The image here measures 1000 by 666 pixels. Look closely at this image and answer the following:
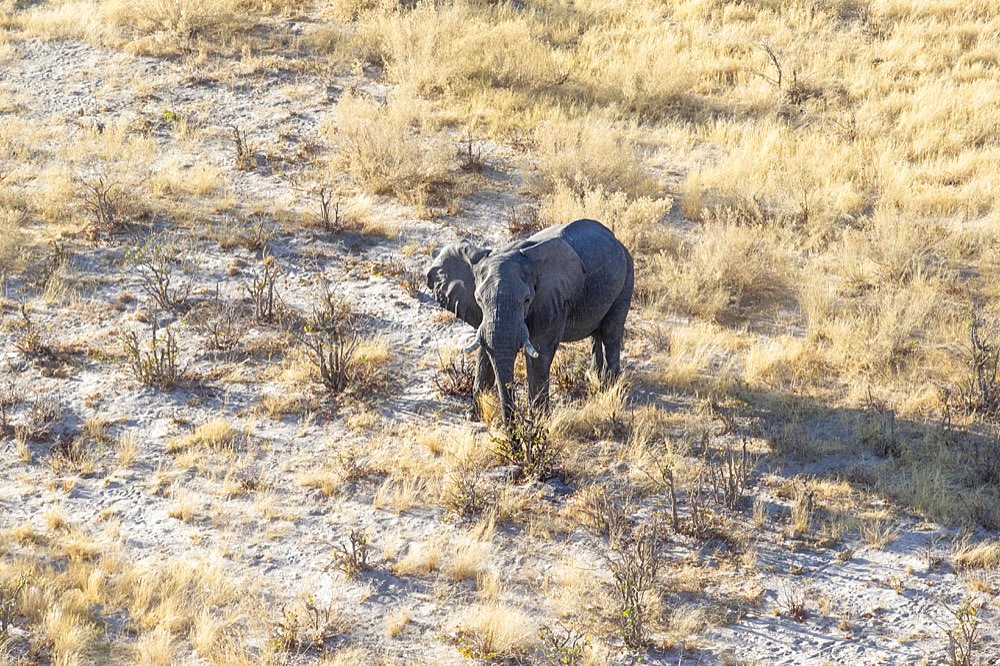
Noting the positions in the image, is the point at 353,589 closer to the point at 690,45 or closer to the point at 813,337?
the point at 813,337

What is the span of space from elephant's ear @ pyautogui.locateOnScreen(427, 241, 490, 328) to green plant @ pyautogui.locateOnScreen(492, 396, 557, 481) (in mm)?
997

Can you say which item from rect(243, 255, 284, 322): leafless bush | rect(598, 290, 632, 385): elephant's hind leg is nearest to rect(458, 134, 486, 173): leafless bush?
rect(243, 255, 284, 322): leafless bush

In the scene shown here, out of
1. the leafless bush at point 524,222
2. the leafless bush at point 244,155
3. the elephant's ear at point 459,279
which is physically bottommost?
the leafless bush at point 524,222

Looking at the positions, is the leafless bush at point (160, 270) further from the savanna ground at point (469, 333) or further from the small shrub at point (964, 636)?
the small shrub at point (964, 636)

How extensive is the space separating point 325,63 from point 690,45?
6.65m

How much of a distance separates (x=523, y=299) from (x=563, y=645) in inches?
117

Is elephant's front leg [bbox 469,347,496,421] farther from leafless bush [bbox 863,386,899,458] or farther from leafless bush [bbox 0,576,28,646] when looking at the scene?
leafless bush [bbox 0,576,28,646]

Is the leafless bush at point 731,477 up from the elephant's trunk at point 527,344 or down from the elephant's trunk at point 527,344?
down

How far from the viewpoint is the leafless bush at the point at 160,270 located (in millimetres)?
11977

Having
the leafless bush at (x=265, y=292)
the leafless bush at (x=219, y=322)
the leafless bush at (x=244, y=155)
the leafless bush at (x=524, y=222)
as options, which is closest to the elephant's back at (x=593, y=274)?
the leafless bush at (x=524, y=222)

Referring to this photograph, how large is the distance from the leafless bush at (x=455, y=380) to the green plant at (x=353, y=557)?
97.4 inches

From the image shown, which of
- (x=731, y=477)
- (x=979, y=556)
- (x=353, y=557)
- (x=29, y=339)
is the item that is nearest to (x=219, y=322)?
(x=29, y=339)

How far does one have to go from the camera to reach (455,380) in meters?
10.5

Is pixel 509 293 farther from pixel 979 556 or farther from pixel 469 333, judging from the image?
pixel 979 556
